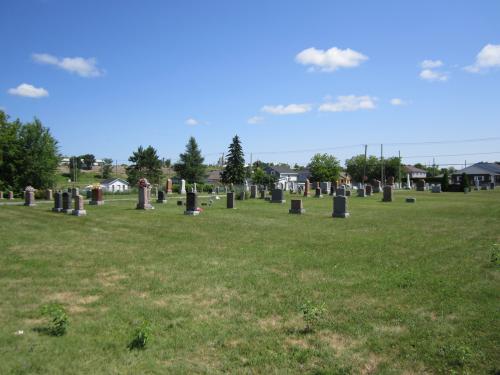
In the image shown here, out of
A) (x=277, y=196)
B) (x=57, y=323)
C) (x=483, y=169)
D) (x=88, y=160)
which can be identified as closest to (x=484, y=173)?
(x=483, y=169)

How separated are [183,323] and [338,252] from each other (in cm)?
586

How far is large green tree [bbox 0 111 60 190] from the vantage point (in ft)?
164

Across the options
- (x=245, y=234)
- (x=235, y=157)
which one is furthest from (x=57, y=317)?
(x=235, y=157)

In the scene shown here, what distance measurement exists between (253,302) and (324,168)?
66.8 metres

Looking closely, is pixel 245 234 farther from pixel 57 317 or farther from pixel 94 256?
pixel 57 317

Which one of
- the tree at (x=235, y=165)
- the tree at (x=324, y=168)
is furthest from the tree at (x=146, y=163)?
the tree at (x=324, y=168)

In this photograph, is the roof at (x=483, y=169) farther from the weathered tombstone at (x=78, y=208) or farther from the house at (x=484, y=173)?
the weathered tombstone at (x=78, y=208)

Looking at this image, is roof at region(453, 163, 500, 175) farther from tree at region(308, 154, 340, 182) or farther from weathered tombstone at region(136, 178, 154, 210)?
weathered tombstone at region(136, 178, 154, 210)

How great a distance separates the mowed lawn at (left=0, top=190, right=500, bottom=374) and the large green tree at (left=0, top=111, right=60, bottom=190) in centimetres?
4213

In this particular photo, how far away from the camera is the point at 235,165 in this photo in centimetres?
6425

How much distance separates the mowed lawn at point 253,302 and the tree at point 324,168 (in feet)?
188

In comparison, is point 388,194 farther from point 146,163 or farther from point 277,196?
point 146,163

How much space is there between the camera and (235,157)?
6444cm

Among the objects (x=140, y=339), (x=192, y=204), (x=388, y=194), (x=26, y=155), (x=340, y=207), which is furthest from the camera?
(x=26, y=155)
